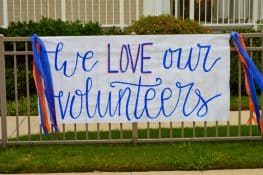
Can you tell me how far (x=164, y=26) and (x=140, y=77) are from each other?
171 inches

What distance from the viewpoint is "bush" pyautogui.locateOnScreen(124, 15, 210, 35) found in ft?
34.9

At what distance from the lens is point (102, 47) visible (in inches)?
254

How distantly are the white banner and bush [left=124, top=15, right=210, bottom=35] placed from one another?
4.17 meters

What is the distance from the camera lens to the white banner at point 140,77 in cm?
644

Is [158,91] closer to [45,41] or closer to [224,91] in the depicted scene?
[224,91]

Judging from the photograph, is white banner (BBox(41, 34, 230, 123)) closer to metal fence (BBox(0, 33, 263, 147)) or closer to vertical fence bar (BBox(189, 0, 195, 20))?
metal fence (BBox(0, 33, 263, 147))

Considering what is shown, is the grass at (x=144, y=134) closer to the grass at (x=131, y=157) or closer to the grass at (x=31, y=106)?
the grass at (x=131, y=157)

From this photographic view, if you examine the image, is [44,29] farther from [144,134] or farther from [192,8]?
[144,134]

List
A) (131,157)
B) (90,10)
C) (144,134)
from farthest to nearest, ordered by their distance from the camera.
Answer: (90,10), (144,134), (131,157)

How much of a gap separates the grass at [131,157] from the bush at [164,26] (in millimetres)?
4266

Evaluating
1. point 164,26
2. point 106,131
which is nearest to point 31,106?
point 106,131

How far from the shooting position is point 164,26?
10.7 m

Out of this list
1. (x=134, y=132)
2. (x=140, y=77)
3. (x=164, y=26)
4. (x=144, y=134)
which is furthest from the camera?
(x=164, y=26)

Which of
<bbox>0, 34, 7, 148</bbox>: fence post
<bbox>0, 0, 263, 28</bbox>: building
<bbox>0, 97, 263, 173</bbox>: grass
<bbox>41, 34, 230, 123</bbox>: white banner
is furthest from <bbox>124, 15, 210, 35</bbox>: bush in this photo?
<bbox>0, 34, 7, 148</bbox>: fence post
